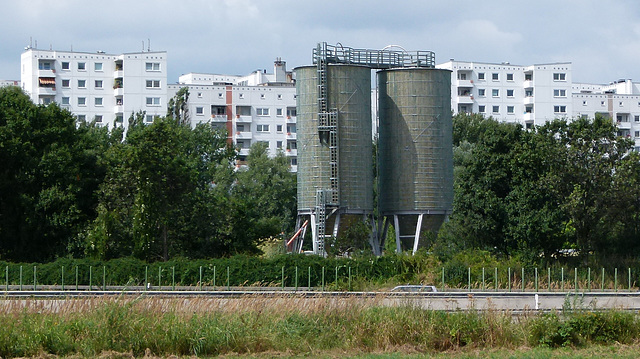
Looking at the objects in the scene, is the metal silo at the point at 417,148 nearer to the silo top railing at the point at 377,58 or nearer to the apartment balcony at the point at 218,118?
the silo top railing at the point at 377,58

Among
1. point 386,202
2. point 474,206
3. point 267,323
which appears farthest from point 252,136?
point 267,323

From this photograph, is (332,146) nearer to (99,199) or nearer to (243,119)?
(99,199)

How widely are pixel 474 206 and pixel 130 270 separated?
21.6 metres

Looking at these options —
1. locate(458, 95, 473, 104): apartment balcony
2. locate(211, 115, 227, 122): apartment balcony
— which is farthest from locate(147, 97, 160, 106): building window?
locate(458, 95, 473, 104): apartment balcony

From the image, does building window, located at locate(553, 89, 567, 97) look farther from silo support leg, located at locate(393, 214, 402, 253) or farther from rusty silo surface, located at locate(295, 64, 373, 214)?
rusty silo surface, located at locate(295, 64, 373, 214)

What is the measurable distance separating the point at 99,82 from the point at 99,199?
58547mm

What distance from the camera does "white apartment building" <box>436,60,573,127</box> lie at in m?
129

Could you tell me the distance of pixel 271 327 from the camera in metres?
25.6

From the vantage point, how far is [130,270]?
164ft

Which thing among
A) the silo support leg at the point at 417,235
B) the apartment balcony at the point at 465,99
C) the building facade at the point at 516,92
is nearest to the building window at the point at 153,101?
the building facade at the point at 516,92

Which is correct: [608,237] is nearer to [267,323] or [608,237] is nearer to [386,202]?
[386,202]

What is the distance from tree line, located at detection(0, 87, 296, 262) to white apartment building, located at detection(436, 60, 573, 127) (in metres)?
68.2

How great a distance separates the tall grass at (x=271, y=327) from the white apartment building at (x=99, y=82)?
9070cm

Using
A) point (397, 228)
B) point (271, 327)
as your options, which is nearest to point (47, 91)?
point (397, 228)
